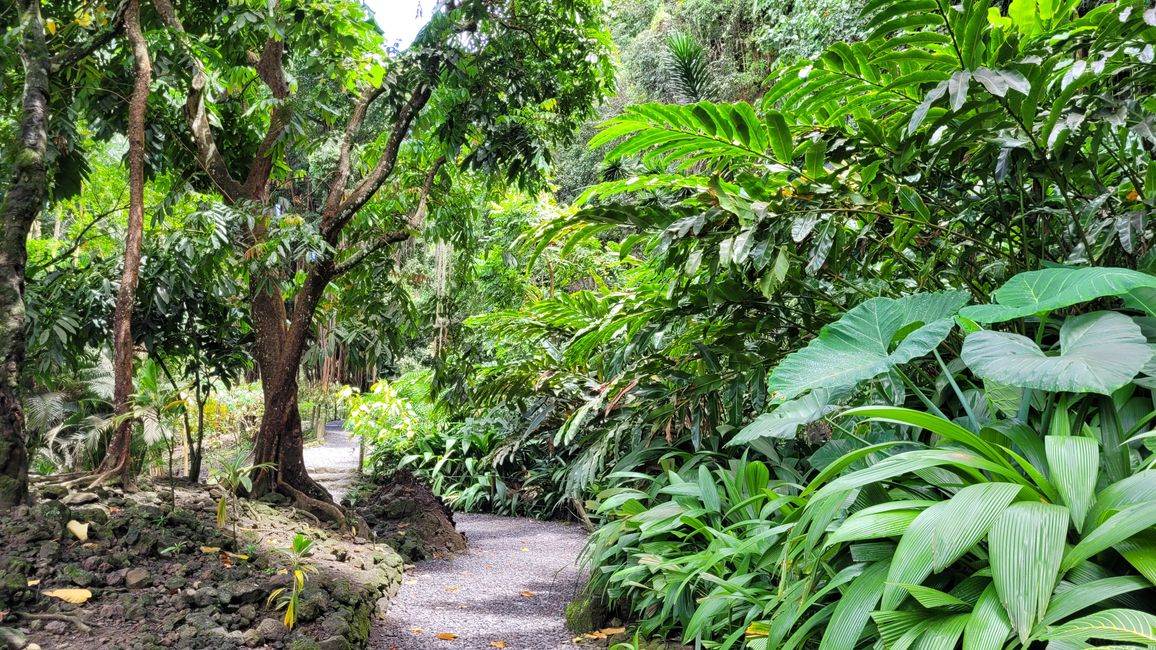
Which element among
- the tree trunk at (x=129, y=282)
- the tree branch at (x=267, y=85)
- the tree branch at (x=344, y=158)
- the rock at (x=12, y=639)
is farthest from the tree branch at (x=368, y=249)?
the rock at (x=12, y=639)

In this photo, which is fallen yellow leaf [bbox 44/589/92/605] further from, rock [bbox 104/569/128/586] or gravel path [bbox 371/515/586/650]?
gravel path [bbox 371/515/586/650]

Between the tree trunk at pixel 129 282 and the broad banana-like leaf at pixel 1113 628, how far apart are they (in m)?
3.34

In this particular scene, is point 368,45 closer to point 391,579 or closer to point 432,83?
point 432,83

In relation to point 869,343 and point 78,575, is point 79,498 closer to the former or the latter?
point 78,575

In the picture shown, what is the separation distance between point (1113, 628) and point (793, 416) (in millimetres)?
783

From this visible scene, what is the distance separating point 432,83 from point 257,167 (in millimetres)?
1434

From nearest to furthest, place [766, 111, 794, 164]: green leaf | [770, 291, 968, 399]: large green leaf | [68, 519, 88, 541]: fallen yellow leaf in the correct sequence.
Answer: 1. [770, 291, 968, 399]: large green leaf
2. [766, 111, 794, 164]: green leaf
3. [68, 519, 88, 541]: fallen yellow leaf

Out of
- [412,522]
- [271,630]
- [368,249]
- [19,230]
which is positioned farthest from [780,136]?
[412,522]

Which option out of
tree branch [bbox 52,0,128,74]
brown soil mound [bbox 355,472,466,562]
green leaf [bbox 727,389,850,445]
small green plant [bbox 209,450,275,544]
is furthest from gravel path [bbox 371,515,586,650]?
tree branch [bbox 52,0,128,74]

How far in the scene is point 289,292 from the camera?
4227 mm

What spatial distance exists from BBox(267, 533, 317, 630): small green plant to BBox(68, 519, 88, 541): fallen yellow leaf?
0.76 meters

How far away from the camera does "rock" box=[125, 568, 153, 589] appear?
2496 millimetres

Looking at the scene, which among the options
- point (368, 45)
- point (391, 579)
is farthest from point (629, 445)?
point (368, 45)

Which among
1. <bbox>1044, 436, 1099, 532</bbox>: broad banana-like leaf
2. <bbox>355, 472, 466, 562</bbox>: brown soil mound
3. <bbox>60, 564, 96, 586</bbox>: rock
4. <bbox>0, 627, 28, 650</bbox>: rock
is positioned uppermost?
<bbox>1044, 436, 1099, 532</bbox>: broad banana-like leaf
